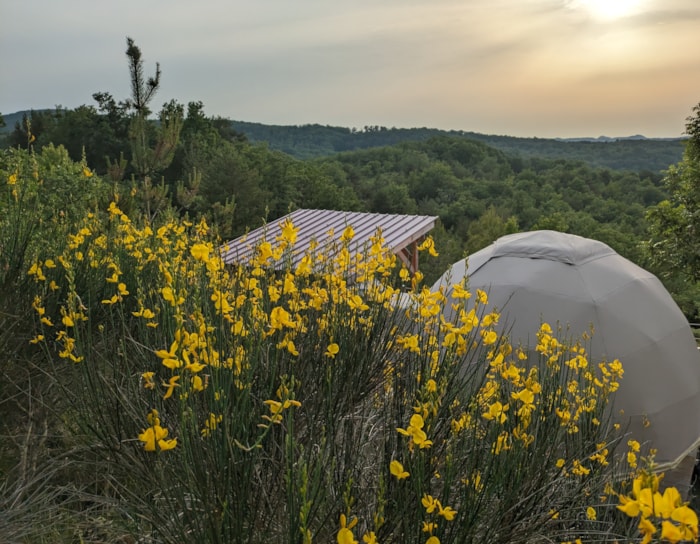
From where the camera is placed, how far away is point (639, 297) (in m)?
7.98

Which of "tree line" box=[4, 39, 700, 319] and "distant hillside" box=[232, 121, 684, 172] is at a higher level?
"distant hillside" box=[232, 121, 684, 172]

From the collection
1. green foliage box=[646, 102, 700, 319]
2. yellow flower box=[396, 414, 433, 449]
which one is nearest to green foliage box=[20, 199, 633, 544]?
yellow flower box=[396, 414, 433, 449]

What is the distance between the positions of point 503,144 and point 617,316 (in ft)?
342

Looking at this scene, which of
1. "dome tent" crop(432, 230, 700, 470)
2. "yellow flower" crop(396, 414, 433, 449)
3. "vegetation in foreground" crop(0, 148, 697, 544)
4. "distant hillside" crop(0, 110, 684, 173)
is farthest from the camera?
"distant hillside" crop(0, 110, 684, 173)

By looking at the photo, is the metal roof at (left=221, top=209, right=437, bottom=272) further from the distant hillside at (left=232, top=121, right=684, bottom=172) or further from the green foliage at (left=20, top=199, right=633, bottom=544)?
the distant hillside at (left=232, top=121, right=684, bottom=172)

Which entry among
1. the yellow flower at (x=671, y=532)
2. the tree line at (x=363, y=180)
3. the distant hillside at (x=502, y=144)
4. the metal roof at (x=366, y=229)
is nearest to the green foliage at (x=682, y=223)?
the tree line at (x=363, y=180)

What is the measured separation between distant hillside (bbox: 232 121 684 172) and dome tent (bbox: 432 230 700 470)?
255 ft

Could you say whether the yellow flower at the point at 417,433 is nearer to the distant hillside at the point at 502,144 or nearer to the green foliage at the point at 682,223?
the green foliage at the point at 682,223

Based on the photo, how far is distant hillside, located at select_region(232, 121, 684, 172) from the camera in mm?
88750

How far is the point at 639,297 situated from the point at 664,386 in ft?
4.08

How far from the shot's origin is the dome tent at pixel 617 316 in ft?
24.3

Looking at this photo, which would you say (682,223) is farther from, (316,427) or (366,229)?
(316,427)

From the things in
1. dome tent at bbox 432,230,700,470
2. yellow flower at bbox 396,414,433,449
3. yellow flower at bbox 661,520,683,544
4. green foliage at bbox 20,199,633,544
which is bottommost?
dome tent at bbox 432,230,700,470

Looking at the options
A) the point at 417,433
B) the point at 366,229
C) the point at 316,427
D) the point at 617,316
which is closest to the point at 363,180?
the point at 366,229
